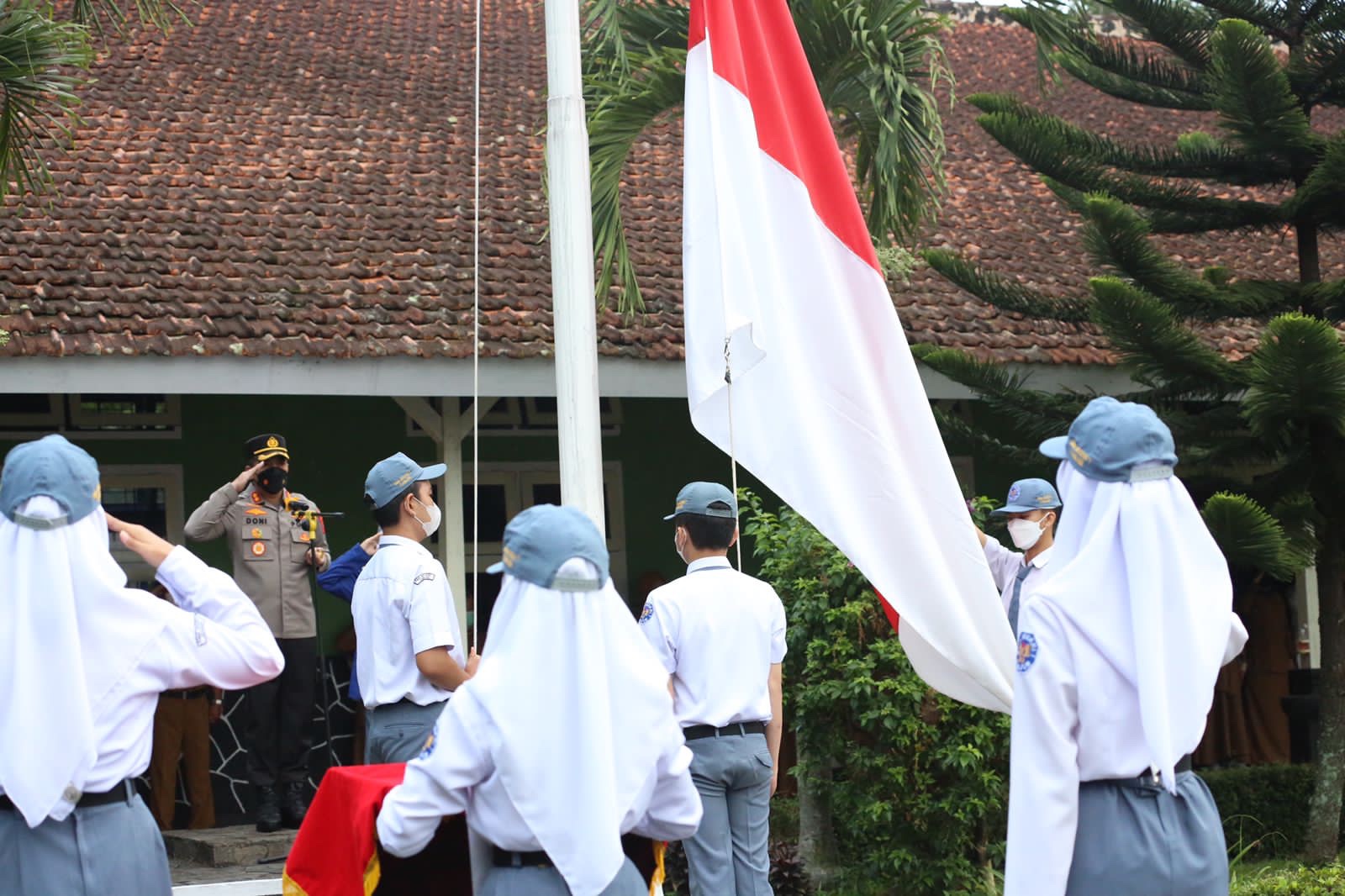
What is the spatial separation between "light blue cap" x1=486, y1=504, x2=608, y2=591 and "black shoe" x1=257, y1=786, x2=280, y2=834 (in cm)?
486

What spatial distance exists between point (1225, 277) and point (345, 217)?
5712mm

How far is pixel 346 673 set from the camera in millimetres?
10203

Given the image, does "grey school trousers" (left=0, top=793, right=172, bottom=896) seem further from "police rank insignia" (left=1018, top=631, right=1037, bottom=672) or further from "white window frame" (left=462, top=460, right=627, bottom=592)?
"white window frame" (left=462, top=460, right=627, bottom=592)

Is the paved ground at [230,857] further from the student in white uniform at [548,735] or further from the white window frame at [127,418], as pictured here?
the student in white uniform at [548,735]

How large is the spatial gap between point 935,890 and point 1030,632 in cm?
431

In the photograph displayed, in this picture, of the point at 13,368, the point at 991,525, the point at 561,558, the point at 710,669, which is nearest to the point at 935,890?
the point at 710,669

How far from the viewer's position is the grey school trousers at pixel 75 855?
3.30 m

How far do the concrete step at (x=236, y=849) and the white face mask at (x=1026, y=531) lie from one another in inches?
143

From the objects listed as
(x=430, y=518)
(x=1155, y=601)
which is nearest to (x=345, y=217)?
(x=430, y=518)

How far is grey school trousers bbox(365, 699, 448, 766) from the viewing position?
5.28 metres

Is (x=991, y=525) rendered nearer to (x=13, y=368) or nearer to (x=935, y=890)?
(x=935, y=890)

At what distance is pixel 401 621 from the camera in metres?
5.23

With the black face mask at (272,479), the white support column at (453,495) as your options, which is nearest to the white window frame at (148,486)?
the white support column at (453,495)

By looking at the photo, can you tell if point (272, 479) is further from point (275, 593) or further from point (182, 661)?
point (182, 661)
